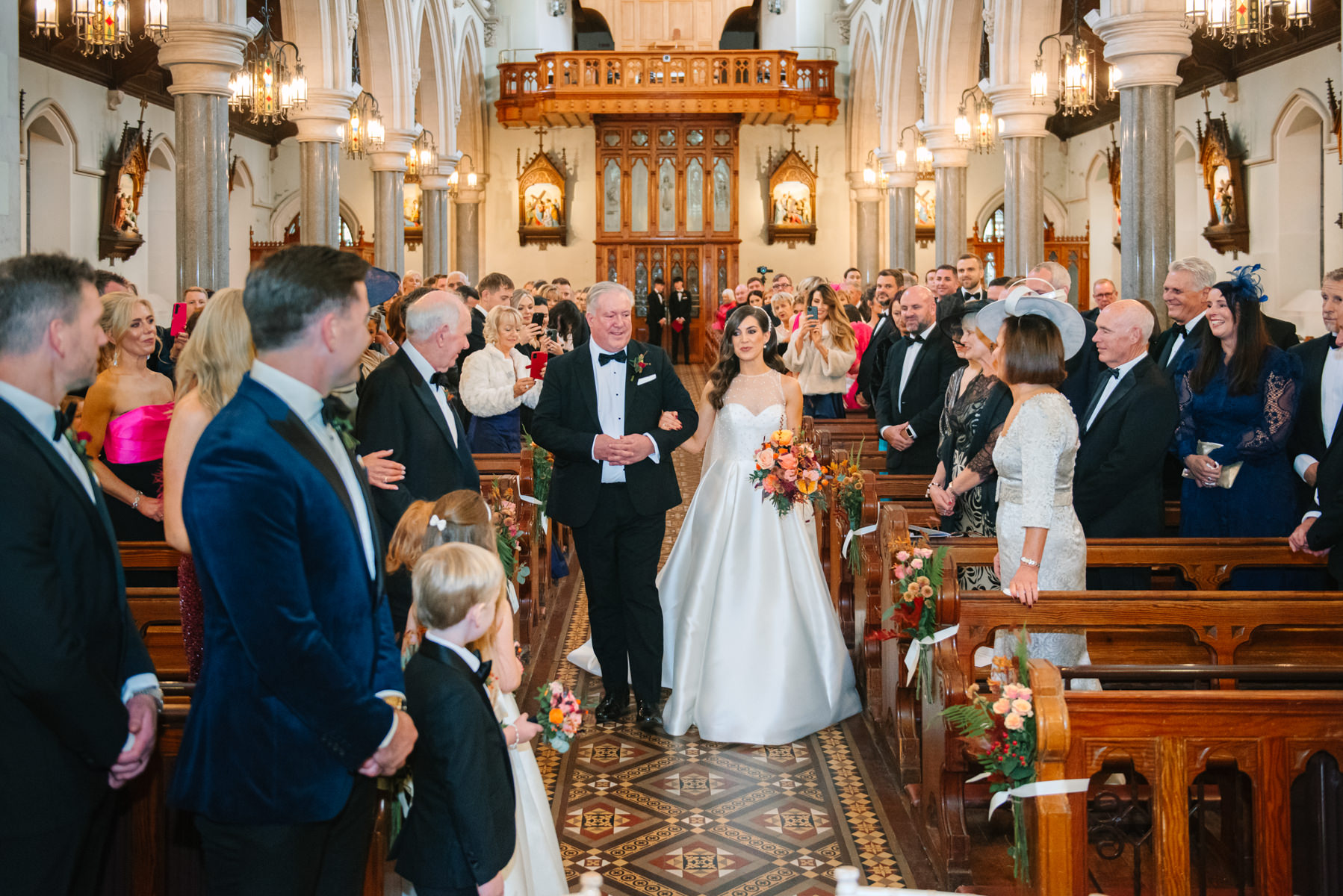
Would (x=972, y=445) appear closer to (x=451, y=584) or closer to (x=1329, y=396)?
(x=1329, y=396)

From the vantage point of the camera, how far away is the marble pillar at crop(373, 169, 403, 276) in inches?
575

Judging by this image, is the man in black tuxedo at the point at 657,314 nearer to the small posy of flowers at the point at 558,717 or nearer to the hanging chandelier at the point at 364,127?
the hanging chandelier at the point at 364,127

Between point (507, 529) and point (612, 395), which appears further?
point (507, 529)

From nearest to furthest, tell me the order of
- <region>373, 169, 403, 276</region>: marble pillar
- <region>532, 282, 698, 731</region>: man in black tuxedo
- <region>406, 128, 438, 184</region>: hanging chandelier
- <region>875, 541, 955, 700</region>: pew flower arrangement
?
<region>875, 541, 955, 700</region>: pew flower arrangement → <region>532, 282, 698, 731</region>: man in black tuxedo → <region>373, 169, 403, 276</region>: marble pillar → <region>406, 128, 438, 184</region>: hanging chandelier

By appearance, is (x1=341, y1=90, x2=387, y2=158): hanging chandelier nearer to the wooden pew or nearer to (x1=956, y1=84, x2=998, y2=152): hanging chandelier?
(x1=956, y1=84, x2=998, y2=152): hanging chandelier

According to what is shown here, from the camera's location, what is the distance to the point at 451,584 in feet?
7.57

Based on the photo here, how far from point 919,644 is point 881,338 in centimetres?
425

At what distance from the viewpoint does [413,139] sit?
48.6 ft

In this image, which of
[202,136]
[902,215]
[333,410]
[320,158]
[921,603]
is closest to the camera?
[333,410]

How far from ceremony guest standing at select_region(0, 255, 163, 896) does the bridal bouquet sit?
9.60ft

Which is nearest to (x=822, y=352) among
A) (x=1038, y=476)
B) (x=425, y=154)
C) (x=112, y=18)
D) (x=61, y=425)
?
(x=1038, y=476)

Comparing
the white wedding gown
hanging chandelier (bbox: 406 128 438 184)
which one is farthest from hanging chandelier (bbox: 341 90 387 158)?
the white wedding gown

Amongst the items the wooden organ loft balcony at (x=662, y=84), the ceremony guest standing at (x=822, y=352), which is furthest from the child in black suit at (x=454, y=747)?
the wooden organ loft balcony at (x=662, y=84)

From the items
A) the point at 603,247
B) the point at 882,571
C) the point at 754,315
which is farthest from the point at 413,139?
the point at 882,571
